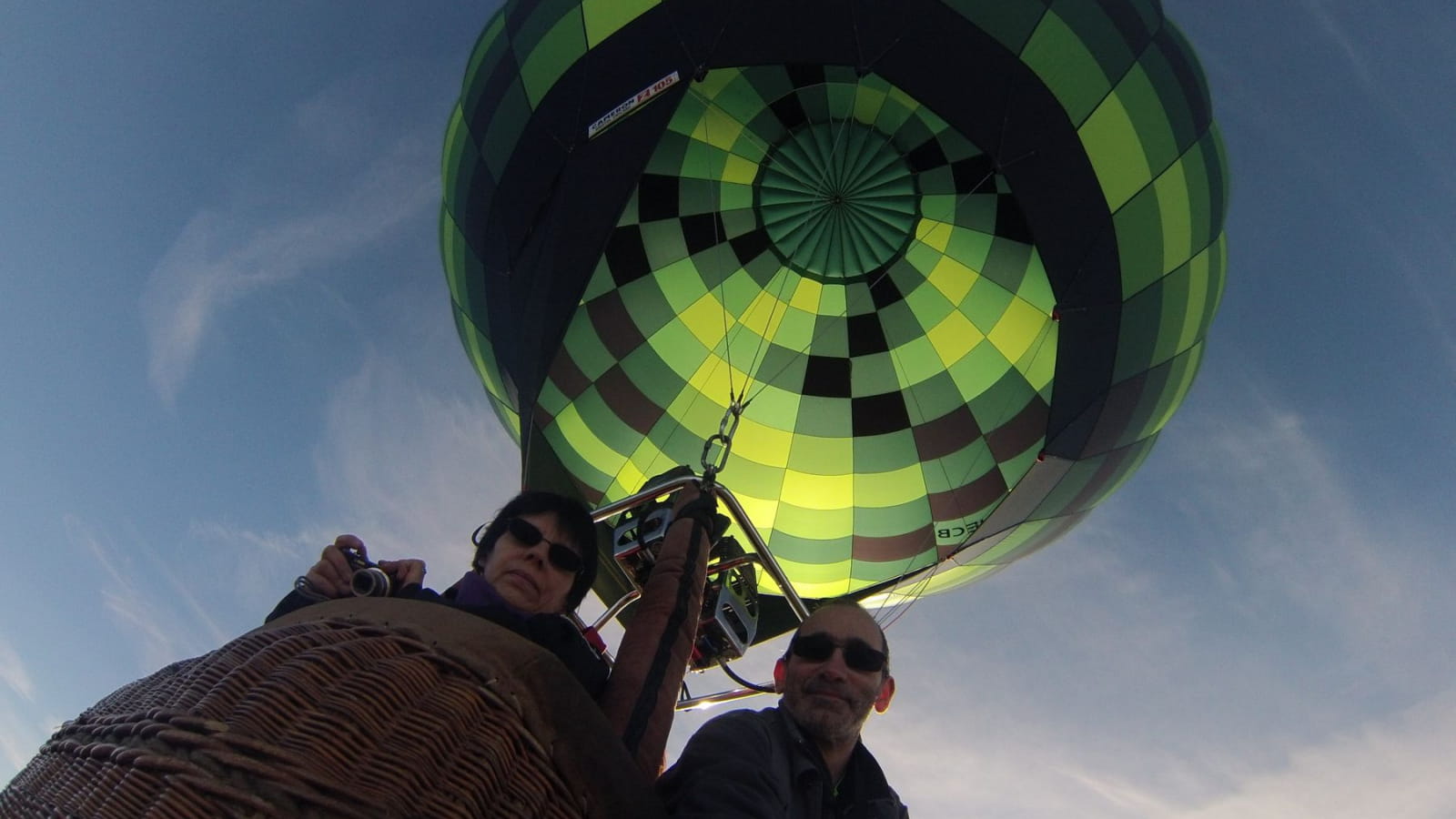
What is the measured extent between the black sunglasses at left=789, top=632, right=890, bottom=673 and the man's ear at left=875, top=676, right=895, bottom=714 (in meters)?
0.11

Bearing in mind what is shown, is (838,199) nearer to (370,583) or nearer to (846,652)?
(846,652)

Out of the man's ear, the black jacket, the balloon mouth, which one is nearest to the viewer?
the black jacket

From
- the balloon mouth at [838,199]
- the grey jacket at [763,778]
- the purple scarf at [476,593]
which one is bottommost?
the grey jacket at [763,778]

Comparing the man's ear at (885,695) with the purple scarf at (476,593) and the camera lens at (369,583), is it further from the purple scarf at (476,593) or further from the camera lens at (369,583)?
the camera lens at (369,583)

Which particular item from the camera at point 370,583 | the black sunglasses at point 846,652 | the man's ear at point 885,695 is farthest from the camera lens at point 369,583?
the man's ear at point 885,695

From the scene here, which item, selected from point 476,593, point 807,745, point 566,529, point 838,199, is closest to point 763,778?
point 807,745

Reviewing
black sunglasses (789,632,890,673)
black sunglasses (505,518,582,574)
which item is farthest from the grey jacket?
black sunglasses (505,518,582,574)

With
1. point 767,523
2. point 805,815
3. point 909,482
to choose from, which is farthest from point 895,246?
point 805,815

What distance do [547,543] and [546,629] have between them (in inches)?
16.7

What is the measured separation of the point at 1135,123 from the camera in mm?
4695

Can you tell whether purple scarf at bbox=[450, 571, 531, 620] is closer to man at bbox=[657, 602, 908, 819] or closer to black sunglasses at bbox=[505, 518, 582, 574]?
black sunglasses at bbox=[505, 518, 582, 574]

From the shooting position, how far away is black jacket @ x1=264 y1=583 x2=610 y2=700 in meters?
1.34

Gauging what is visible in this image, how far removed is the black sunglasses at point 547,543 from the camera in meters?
1.77

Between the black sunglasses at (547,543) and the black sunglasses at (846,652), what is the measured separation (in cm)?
48
